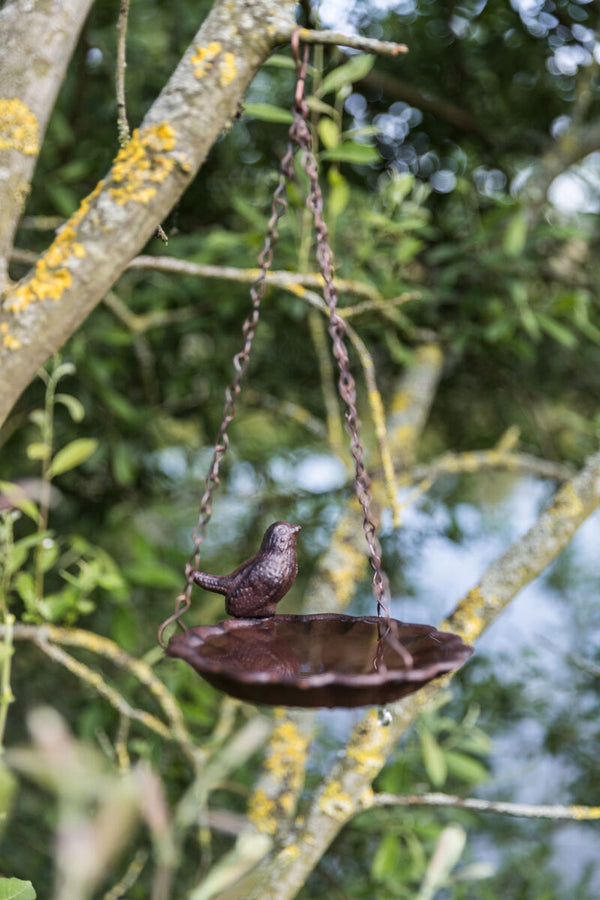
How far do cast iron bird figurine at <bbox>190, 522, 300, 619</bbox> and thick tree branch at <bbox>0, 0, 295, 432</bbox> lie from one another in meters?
0.25

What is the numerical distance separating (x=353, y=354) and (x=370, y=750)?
83 centimetres

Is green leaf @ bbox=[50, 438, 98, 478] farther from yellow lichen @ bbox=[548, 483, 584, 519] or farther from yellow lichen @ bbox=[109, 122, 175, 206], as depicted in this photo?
yellow lichen @ bbox=[548, 483, 584, 519]

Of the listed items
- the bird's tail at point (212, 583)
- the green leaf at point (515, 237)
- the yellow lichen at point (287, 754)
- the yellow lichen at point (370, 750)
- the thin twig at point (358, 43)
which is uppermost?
the thin twig at point (358, 43)

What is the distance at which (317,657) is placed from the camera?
28.4 inches

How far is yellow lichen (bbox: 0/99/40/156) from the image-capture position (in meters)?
0.73

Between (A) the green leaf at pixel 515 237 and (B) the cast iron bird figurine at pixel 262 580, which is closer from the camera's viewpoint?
(B) the cast iron bird figurine at pixel 262 580

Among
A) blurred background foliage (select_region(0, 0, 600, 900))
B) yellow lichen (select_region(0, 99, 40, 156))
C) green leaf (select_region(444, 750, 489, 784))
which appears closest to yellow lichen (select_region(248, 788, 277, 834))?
blurred background foliage (select_region(0, 0, 600, 900))

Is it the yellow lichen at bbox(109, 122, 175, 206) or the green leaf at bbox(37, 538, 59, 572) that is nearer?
the yellow lichen at bbox(109, 122, 175, 206)

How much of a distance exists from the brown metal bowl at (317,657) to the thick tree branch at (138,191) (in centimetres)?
28

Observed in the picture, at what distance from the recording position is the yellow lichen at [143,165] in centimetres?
74

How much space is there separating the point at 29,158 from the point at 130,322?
643 mm

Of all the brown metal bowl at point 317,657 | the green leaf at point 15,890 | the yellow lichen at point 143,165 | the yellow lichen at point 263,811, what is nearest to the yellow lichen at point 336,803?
the yellow lichen at point 263,811

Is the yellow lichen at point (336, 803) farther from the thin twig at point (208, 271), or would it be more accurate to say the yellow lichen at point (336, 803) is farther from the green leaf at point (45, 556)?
the thin twig at point (208, 271)

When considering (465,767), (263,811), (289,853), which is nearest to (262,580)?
(289,853)
